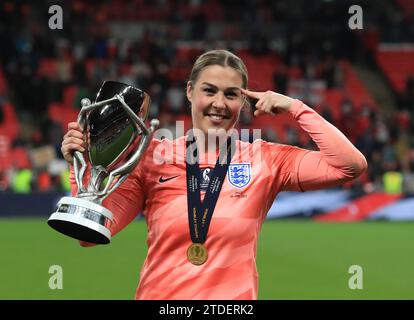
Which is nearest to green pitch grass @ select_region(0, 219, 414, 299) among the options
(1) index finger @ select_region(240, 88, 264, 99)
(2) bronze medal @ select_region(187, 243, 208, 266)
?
(2) bronze medal @ select_region(187, 243, 208, 266)

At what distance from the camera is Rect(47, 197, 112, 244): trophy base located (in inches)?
108

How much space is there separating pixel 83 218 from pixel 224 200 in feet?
1.78

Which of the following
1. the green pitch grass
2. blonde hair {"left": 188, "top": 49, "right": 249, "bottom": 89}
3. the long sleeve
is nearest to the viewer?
the long sleeve

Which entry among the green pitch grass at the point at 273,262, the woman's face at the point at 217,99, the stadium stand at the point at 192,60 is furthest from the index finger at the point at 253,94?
the stadium stand at the point at 192,60

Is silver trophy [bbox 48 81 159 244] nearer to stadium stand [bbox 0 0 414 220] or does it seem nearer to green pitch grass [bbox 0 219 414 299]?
green pitch grass [bbox 0 219 414 299]

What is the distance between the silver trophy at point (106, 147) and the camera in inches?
110

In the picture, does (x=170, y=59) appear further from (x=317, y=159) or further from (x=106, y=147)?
(x=106, y=147)

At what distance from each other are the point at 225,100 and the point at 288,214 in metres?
12.2

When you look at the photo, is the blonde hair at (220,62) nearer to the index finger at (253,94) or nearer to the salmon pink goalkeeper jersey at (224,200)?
the index finger at (253,94)

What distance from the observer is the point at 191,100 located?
3.18 metres

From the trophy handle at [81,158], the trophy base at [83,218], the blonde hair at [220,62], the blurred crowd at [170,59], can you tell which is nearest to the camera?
the trophy base at [83,218]

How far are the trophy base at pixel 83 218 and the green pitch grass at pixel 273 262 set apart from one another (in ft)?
15.4

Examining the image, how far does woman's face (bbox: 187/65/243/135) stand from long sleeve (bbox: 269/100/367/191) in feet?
0.68
